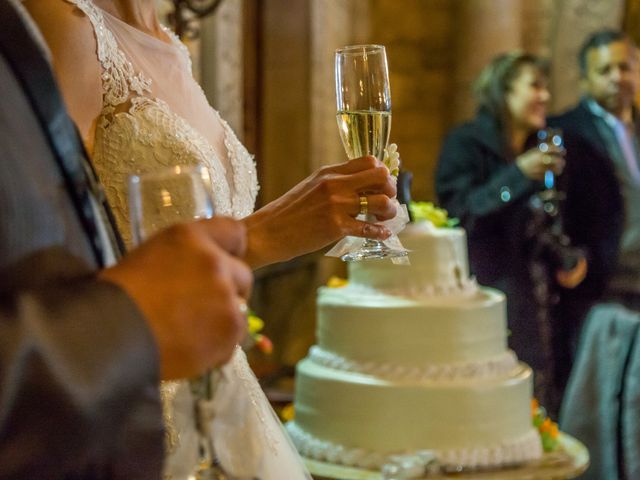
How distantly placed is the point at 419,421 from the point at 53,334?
83.0 inches

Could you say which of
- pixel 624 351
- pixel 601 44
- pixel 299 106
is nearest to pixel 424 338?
pixel 624 351

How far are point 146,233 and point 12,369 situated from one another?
15 cm

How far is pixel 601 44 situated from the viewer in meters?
4.70

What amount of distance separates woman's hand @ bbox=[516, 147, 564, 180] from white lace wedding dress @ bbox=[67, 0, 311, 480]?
7.97ft

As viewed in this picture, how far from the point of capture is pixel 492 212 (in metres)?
4.05

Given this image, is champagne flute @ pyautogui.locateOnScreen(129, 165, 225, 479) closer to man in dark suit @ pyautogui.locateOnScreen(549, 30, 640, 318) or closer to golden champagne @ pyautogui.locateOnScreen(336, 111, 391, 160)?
golden champagne @ pyautogui.locateOnScreen(336, 111, 391, 160)

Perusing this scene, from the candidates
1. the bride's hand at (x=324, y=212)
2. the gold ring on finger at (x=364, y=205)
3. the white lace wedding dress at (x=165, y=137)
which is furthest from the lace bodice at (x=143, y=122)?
the gold ring on finger at (x=364, y=205)

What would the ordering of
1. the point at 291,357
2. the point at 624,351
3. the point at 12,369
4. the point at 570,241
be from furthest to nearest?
the point at 291,357 < the point at 570,241 < the point at 624,351 < the point at 12,369

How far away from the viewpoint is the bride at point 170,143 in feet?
3.92

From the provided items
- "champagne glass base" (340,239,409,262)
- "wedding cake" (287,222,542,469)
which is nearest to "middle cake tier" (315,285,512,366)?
"wedding cake" (287,222,542,469)

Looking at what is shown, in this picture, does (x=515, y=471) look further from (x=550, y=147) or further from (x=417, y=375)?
(x=550, y=147)

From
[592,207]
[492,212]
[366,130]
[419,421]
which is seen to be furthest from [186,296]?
[592,207]

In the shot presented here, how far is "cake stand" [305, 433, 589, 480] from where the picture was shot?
101 inches

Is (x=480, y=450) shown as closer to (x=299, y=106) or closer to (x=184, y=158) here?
(x=184, y=158)
